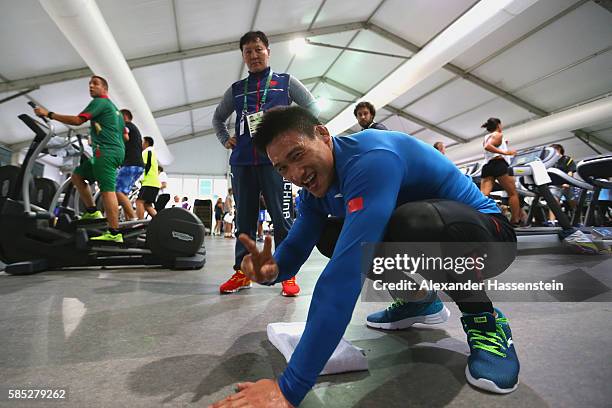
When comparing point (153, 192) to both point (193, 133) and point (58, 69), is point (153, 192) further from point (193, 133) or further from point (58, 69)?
point (193, 133)

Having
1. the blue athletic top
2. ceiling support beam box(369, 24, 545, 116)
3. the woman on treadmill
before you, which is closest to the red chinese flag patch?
the blue athletic top

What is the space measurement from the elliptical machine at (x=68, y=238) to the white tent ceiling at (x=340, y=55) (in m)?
3.06

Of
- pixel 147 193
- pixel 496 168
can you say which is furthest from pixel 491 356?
pixel 147 193

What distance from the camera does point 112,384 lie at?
2.40ft

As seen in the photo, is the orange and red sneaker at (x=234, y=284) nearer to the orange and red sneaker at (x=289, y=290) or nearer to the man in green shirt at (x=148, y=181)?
the orange and red sneaker at (x=289, y=290)

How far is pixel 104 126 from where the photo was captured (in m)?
2.53

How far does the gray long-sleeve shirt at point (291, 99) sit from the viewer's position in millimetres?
1893

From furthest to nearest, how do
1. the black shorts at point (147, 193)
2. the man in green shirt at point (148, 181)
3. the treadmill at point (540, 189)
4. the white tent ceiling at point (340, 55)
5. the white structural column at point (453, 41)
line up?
the white tent ceiling at point (340, 55) < the white structural column at point (453, 41) < the black shorts at point (147, 193) < the man in green shirt at point (148, 181) < the treadmill at point (540, 189)

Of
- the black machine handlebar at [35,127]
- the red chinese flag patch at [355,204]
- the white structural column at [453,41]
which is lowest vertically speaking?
the red chinese flag patch at [355,204]

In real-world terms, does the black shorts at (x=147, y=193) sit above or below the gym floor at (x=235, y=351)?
above

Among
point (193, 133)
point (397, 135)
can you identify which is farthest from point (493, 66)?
point (193, 133)

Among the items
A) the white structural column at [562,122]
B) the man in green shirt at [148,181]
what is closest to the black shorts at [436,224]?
the man in green shirt at [148,181]

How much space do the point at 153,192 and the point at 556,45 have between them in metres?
7.53

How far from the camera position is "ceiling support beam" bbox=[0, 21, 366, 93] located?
5.57 m
